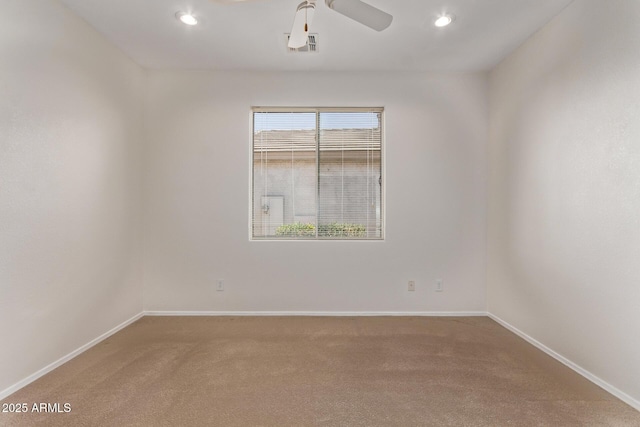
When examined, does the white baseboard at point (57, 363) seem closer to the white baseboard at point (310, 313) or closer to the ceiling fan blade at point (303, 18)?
the white baseboard at point (310, 313)

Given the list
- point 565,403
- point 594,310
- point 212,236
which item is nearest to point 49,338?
point 212,236

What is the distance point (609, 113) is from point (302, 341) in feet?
9.14

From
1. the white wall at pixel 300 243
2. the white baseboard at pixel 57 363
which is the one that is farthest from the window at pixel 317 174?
the white baseboard at pixel 57 363

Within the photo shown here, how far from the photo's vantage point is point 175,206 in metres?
3.41

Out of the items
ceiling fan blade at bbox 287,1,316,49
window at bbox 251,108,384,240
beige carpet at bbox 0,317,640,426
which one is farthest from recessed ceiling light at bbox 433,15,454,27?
beige carpet at bbox 0,317,640,426

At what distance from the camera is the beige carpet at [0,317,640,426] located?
1.73 meters

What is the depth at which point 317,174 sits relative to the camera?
3531mm

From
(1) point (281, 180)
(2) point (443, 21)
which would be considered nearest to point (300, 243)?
(1) point (281, 180)

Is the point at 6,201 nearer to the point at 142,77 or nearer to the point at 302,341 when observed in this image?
the point at 142,77

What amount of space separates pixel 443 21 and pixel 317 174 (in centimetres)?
182

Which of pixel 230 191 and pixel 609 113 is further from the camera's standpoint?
pixel 230 191

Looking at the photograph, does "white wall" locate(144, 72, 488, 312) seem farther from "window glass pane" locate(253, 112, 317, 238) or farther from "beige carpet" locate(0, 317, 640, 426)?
"beige carpet" locate(0, 317, 640, 426)

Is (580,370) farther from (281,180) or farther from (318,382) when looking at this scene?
(281,180)

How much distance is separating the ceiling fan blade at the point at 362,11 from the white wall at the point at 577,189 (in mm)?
1513
